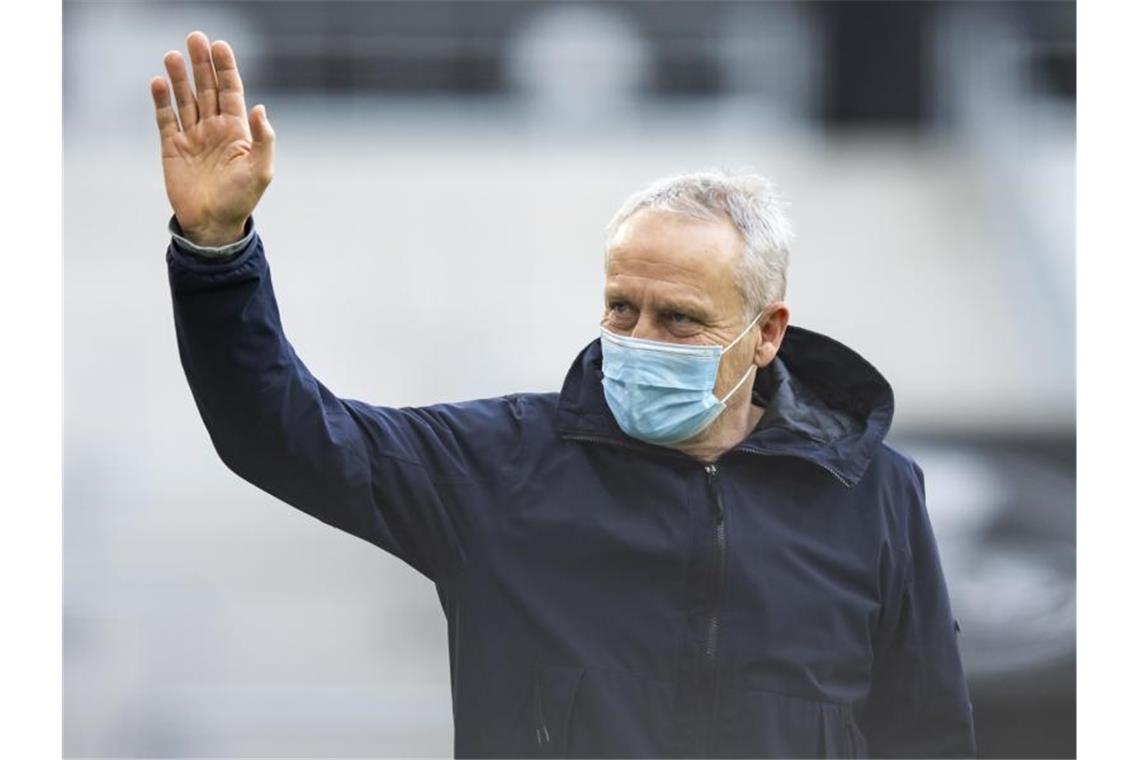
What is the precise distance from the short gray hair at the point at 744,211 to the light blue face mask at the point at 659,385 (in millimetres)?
137

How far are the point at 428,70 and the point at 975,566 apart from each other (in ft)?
20.3

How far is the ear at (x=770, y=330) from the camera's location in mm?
3279

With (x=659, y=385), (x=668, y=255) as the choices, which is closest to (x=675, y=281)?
(x=668, y=255)

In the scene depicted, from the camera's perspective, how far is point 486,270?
1098 centimetres

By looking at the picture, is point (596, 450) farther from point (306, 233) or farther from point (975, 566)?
point (306, 233)

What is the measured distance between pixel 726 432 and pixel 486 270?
307 inches

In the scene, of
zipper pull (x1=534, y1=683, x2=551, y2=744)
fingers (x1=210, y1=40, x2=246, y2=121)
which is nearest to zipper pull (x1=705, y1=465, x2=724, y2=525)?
zipper pull (x1=534, y1=683, x2=551, y2=744)

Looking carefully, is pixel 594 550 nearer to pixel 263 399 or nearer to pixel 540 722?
pixel 540 722

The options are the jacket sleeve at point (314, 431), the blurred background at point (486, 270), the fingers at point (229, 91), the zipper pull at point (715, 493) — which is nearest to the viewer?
the jacket sleeve at point (314, 431)

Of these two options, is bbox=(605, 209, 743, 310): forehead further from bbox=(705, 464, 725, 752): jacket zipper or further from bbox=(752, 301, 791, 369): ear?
bbox=(705, 464, 725, 752): jacket zipper

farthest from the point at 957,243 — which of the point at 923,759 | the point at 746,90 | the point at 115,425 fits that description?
the point at 923,759

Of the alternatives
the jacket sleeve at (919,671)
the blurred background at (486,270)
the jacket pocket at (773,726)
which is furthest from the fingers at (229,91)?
the blurred background at (486,270)

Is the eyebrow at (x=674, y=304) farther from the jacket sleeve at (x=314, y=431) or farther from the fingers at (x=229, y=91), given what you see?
the fingers at (x=229, y=91)

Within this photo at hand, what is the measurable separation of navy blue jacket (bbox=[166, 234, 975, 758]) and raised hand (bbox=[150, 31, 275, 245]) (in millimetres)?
71
